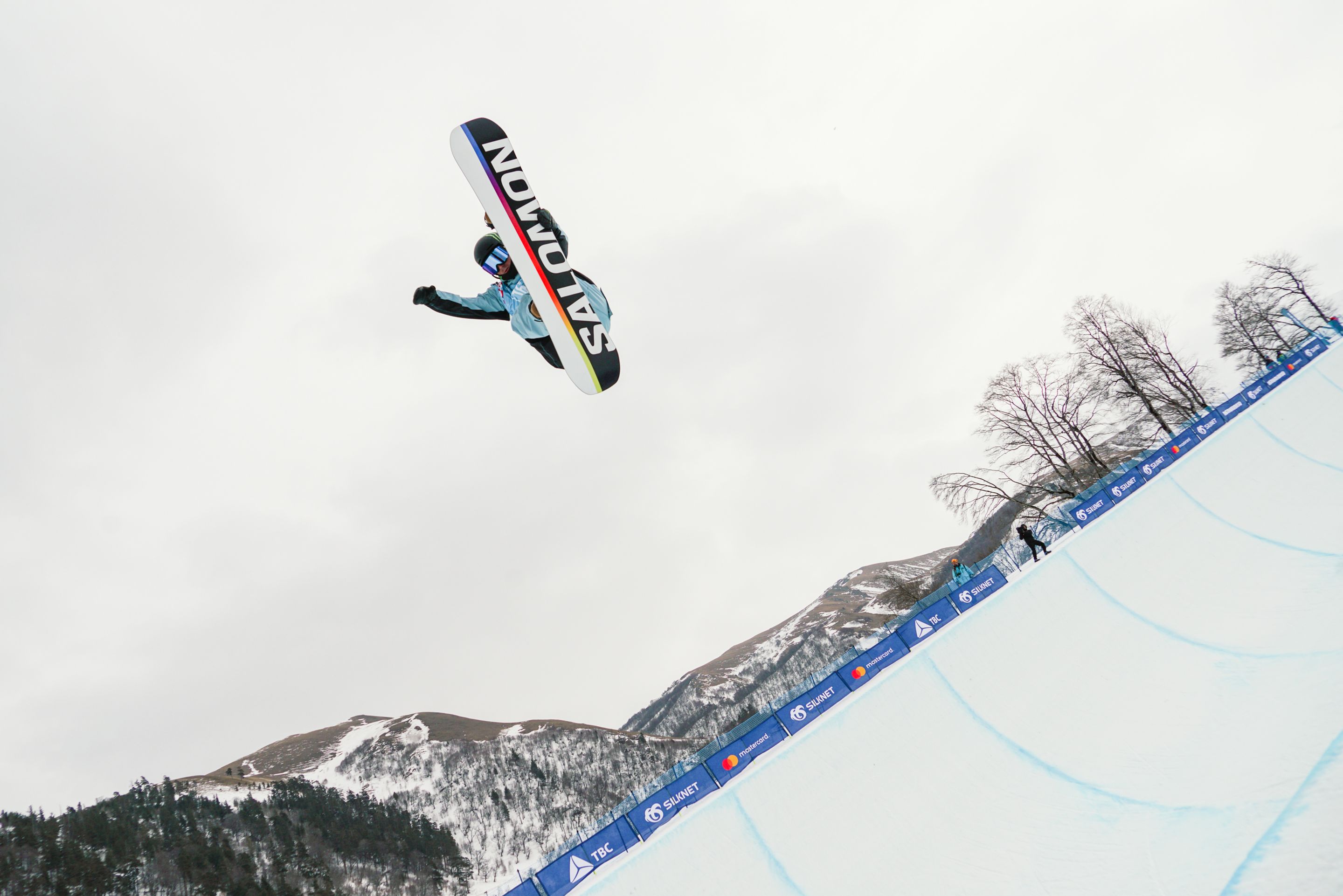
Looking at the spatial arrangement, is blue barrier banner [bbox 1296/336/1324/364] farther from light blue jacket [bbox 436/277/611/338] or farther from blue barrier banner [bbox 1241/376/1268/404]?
light blue jacket [bbox 436/277/611/338]

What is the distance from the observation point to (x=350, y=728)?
17088cm

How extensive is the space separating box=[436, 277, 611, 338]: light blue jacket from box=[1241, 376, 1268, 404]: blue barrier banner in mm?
21268

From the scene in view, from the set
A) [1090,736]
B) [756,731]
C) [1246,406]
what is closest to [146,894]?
[756,731]

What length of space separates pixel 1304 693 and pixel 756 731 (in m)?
6.85

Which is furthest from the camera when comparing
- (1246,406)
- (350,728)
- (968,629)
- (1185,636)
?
(350,728)

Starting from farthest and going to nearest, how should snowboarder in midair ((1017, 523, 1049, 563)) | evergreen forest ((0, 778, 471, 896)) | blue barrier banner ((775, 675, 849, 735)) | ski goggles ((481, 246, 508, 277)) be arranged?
1. evergreen forest ((0, 778, 471, 896))
2. snowboarder in midair ((1017, 523, 1049, 563))
3. blue barrier banner ((775, 675, 849, 735))
4. ski goggles ((481, 246, 508, 277))

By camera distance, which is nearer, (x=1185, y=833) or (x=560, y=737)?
(x=1185, y=833)

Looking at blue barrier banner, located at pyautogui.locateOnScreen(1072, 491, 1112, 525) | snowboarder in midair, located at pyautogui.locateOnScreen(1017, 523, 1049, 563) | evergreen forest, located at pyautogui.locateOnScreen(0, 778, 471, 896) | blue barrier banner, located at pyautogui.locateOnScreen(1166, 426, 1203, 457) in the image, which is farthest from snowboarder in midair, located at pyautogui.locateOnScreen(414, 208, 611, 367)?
evergreen forest, located at pyautogui.locateOnScreen(0, 778, 471, 896)

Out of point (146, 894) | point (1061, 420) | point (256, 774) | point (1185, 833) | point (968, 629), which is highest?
point (256, 774)

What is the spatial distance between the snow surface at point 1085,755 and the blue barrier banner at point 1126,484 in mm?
2871

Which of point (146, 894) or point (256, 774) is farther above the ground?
point (256, 774)

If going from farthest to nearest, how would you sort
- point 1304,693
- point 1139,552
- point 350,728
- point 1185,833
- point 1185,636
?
point 350,728 < point 1139,552 < point 1185,636 < point 1304,693 < point 1185,833

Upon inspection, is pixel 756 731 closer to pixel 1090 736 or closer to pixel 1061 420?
pixel 1090 736

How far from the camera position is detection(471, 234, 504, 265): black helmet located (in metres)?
4.61
